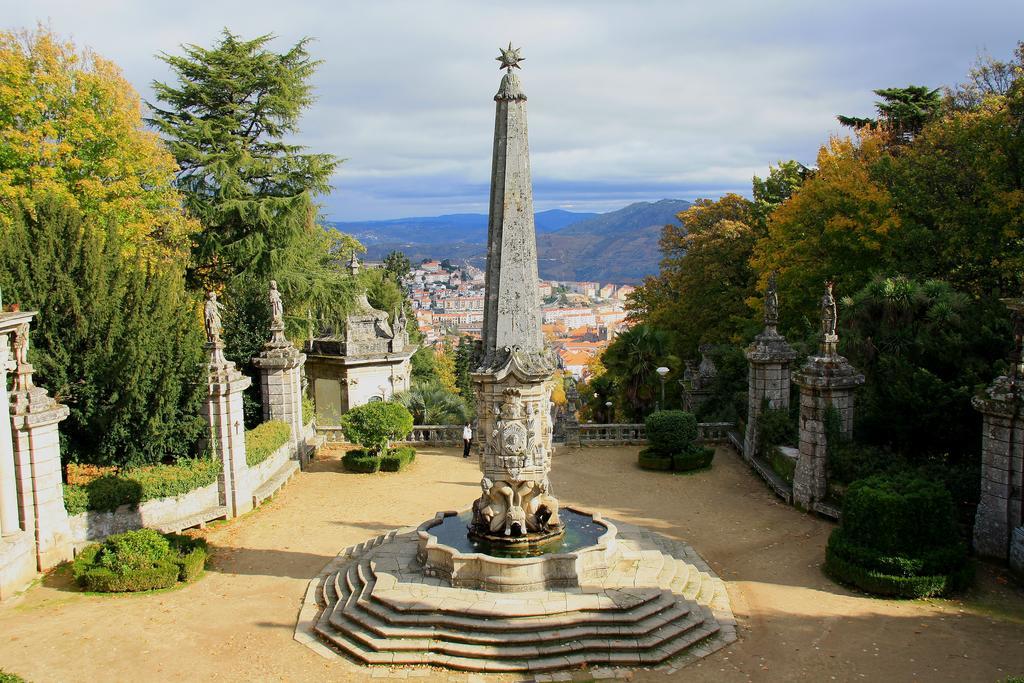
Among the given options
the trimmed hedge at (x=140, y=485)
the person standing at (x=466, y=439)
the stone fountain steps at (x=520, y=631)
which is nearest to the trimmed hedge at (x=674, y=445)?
the person standing at (x=466, y=439)

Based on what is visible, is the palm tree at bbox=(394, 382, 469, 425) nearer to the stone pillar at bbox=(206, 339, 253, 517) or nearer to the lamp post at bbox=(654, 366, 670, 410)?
the lamp post at bbox=(654, 366, 670, 410)

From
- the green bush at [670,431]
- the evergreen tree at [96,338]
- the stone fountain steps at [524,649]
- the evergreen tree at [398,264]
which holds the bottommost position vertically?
the stone fountain steps at [524,649]

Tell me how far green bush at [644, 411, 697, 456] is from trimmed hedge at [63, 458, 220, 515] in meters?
12.5

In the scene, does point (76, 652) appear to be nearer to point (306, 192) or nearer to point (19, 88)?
point (19, 88)

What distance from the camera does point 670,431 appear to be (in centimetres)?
2370

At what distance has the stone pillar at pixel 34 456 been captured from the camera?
1548cm

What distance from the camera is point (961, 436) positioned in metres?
17.6

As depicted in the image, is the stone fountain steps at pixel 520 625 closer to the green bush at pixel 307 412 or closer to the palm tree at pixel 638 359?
the green bush at pixel 307 412

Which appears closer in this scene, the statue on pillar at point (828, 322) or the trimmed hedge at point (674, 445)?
the statue on pillar at point (828, 322)

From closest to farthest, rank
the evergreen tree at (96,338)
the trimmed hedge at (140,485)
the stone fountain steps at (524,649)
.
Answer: the stone fountain steps at (524,649) → the trimmed hedge at (140,485) → the evergreen tree at (96,338)

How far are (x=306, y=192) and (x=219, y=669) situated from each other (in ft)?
72.2

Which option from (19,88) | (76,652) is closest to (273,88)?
(19,88)

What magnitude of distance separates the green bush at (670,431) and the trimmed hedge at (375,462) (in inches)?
304

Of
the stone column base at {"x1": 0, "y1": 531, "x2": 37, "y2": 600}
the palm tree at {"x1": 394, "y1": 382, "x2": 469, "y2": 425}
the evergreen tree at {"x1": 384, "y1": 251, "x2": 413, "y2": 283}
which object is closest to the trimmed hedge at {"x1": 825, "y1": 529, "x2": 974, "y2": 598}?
the stone column base at {"x1": 0, "y1": 531, "x2": 37, "y2": 600}
